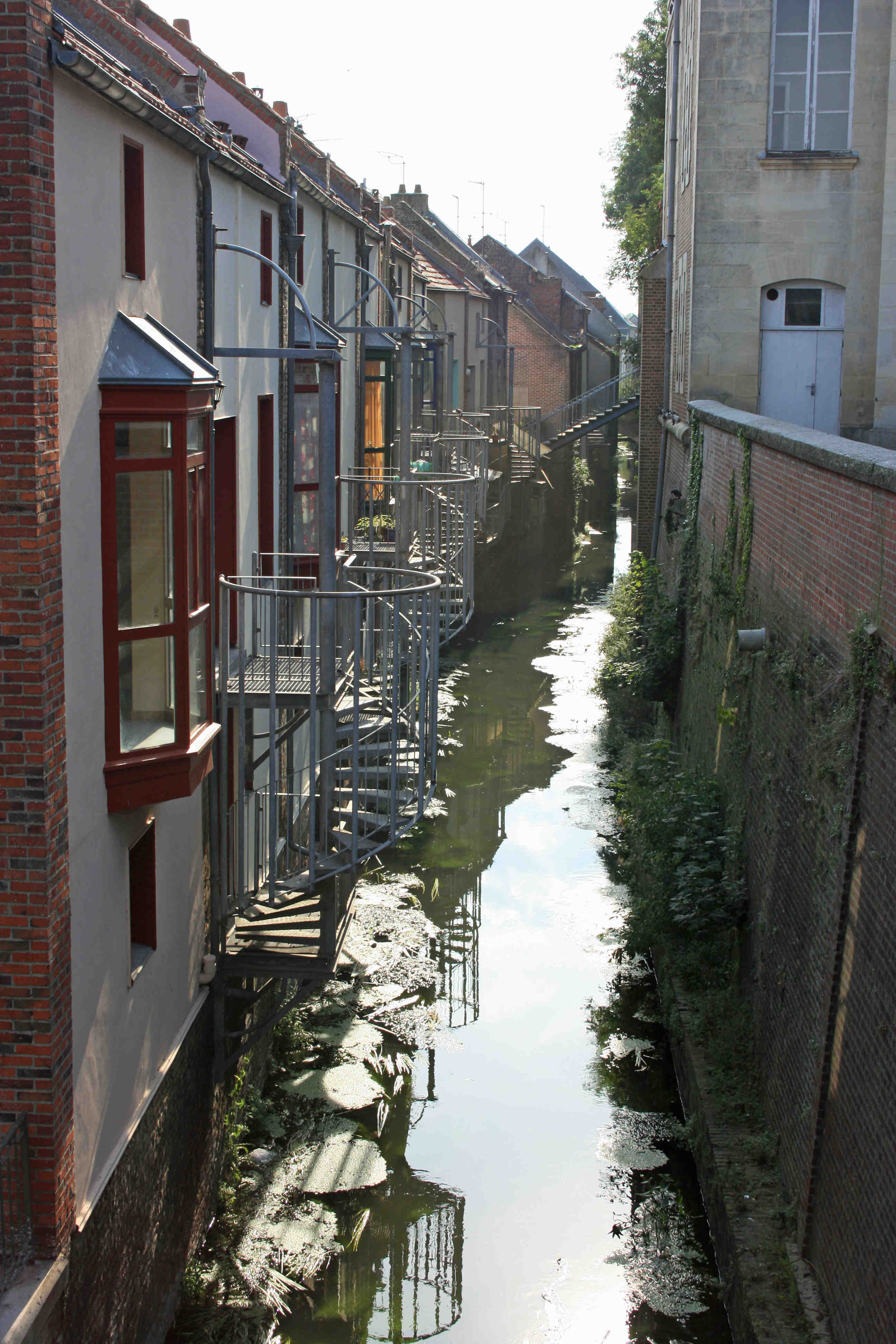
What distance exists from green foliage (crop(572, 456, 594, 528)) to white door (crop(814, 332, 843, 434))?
28.3 metres

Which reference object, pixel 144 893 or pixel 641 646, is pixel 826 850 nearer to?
pixel 144 893

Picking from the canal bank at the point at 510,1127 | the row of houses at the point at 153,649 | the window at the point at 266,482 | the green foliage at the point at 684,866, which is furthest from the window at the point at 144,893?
the green foliage at the point at 684,866

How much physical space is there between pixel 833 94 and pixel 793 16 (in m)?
1.09

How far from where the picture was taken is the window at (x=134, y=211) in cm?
703

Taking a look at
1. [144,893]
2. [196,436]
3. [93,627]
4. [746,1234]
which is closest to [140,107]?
[196,436]

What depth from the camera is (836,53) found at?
16.9m

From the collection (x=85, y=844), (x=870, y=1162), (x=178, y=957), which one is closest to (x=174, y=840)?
(x=178, y=957)

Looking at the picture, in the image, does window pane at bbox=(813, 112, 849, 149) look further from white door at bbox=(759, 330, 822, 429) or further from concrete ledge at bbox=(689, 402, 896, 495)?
concrete ledge at bbox=(689, 402, 896, 495)

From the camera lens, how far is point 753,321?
1808 cm

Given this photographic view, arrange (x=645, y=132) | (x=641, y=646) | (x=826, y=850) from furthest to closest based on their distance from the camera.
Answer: (x=645, y=132), (x=641, y=646), (x=826, y=850)

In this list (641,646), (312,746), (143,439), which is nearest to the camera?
(143,439)

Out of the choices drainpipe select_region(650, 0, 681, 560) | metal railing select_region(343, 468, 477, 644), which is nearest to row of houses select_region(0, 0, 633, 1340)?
metal railing select_region(343, 468, 477, 644)

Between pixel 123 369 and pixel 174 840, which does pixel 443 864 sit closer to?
pixel 174 840

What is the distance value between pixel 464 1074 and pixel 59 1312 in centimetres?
607
